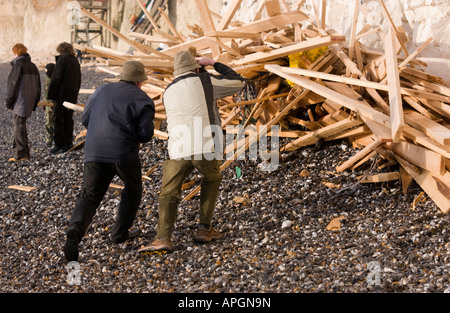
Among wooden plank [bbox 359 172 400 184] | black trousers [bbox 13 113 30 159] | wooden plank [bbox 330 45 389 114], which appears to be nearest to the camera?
wooden plank [bbox 359 172 400 184]

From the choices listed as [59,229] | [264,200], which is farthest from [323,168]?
[59,229]

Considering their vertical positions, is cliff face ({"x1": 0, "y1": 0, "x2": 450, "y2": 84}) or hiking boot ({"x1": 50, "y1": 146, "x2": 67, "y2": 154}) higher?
cliff face ({"x1": 0, "y1": 0, "x2": 450, "y2": 84})

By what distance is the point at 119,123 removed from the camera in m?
4.70

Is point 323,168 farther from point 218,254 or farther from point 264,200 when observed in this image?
point 218,254

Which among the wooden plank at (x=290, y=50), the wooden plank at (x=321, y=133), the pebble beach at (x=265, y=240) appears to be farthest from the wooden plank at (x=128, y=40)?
the wooden plank at (x=321, y=133)

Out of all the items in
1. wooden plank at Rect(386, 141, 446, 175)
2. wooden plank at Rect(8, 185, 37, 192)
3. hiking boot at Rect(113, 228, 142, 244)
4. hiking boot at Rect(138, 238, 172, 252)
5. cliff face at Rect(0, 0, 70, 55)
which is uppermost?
cliff face at Rect(0, 0, 70, 55)

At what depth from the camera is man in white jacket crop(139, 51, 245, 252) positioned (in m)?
4.63

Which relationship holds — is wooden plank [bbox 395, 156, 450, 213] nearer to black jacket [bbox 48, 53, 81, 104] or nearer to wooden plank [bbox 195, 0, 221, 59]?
wooden plank [bbox 195, 0, 221, 59]

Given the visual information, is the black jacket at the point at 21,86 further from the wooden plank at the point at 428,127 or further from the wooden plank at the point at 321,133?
the wooden plank at the point at 428,127

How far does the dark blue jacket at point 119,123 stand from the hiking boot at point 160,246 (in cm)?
72

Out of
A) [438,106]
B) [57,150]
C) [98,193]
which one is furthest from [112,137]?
[57,150]

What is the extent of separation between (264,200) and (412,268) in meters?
1.86

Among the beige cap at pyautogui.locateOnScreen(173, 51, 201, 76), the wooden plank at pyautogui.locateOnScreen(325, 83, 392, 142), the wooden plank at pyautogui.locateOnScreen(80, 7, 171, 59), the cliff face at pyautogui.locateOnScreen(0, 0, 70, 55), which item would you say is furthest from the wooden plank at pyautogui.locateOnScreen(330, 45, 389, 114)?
the cliff face at pyautogui.locateOnScreen(0, 0, 70, 55)

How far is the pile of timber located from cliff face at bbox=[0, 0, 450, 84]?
483 millimetres
